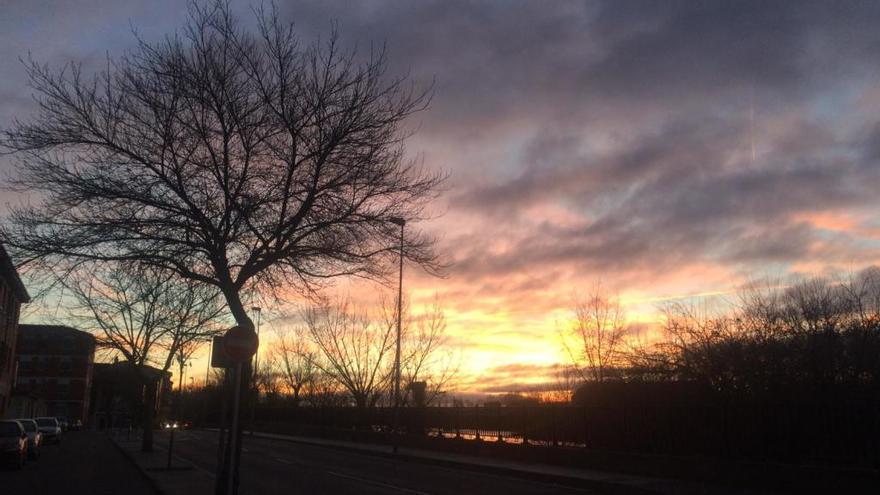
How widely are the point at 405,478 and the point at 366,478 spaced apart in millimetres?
1092

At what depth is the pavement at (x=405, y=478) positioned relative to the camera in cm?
1639

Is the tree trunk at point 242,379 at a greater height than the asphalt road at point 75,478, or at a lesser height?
greater

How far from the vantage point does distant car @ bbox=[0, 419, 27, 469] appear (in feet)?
78.3

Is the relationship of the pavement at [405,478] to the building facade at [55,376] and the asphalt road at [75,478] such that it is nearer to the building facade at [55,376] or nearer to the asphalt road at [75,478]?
the asphalt road at [75,478]

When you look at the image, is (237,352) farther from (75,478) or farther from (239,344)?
(75,478)

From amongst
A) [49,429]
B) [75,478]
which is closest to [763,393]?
[75,478]

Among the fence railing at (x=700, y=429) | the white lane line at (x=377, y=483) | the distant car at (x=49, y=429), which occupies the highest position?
the distant car at (x=49, y=429)

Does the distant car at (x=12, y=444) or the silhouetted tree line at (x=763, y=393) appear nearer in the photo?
the silhouetted tree line at (x=763, y=393)

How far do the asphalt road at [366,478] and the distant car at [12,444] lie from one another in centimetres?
571

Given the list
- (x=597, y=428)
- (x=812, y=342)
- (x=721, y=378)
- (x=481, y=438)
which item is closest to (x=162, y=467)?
(x=481, y=438)

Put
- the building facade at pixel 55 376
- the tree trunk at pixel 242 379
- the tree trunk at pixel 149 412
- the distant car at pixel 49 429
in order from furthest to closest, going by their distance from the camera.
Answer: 1. the building facade at pixel 55 376
2. the distant car at pixel 49 429
3. the tree trunk at pixel 149 412
4. the tree trunk at pixel 242 379

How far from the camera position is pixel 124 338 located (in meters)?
32.6

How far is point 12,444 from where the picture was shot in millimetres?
24031

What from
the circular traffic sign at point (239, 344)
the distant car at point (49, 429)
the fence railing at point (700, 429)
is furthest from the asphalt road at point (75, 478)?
the distant car at point (49, 429)
